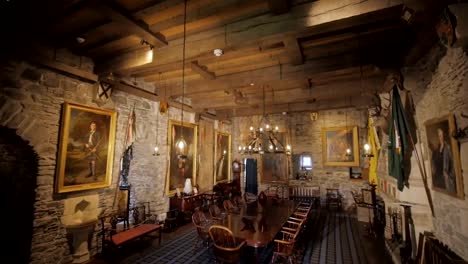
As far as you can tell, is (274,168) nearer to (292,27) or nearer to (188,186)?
(188,186)

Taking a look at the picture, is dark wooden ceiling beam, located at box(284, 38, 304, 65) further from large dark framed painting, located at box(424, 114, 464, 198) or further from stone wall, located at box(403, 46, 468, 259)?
large dark framed painting, located at box(424, 114, 464, 198)

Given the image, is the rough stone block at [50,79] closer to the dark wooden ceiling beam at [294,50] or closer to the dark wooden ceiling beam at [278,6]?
the dark wooden ceiling beam at [278,6]

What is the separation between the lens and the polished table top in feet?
11.3

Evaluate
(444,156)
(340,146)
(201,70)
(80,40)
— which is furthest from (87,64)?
(340,146)

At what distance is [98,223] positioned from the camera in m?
4.45

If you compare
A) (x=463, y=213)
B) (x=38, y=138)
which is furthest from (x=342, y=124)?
(x=38, y=138)

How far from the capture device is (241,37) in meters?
3.10

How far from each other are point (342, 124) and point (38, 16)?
8.87 meters

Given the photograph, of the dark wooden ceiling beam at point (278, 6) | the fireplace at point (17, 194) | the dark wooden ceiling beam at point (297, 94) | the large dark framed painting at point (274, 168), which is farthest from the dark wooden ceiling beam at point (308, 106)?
the dark wooden ceiling beam at point (278, 6)

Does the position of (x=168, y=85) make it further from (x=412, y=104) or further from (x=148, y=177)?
(x=412, y=104)

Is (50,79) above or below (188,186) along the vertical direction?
above

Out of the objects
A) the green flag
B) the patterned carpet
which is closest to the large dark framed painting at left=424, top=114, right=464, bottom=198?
the green flag

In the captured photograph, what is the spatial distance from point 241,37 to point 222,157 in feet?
21.9

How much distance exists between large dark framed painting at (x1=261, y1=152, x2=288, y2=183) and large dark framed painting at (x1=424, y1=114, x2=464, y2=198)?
6115mm
